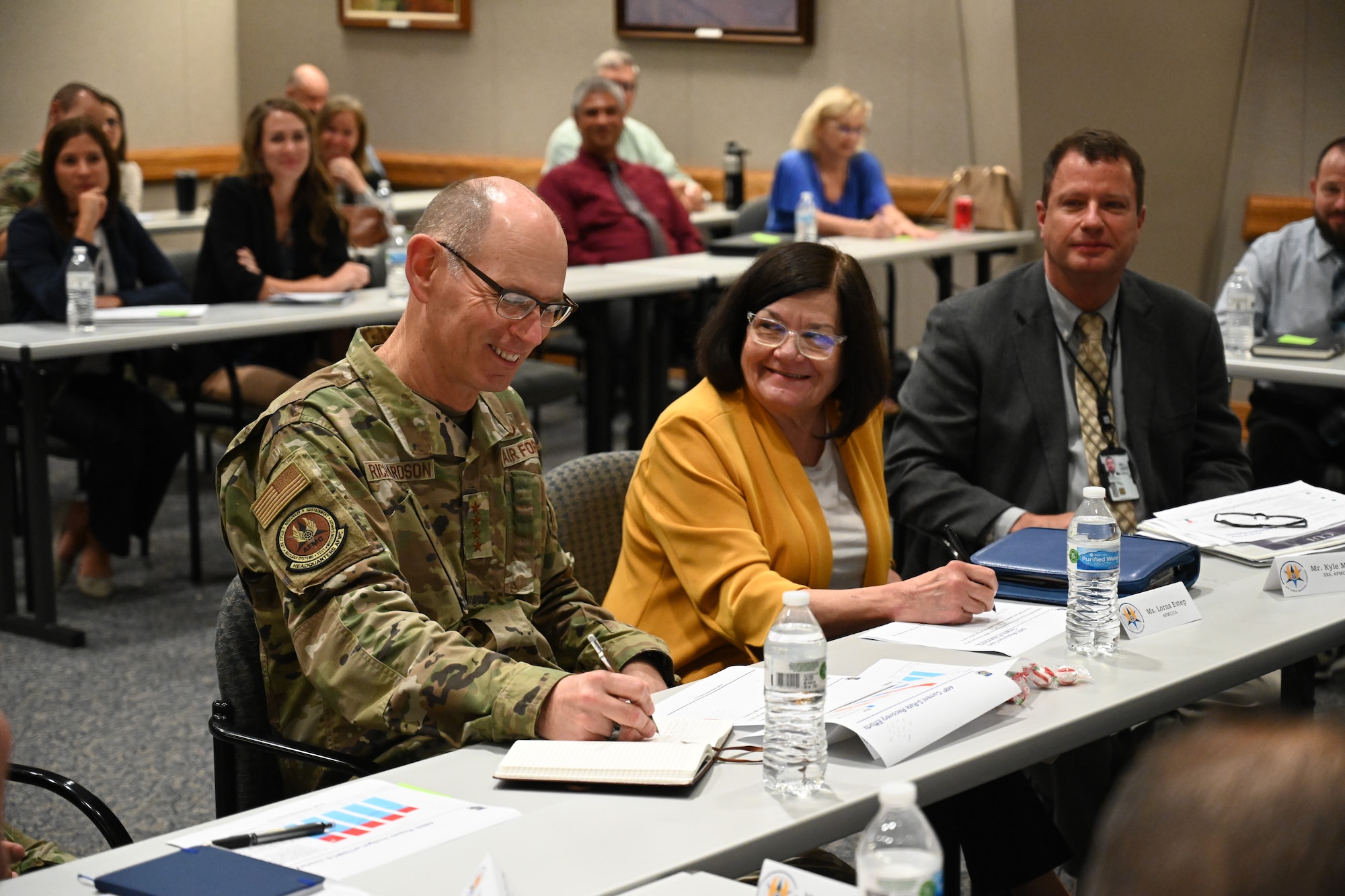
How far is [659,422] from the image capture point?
247 cm

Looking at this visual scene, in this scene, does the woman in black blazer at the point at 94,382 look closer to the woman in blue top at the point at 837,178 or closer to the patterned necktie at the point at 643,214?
the patterned necktie at the point at 643,214

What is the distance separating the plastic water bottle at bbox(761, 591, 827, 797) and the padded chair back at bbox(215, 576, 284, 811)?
730mm

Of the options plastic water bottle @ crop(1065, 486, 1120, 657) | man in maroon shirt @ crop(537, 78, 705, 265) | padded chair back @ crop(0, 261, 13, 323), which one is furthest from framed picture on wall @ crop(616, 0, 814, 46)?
plastic water bottle @ crop(1065, 486, 1120, 657)

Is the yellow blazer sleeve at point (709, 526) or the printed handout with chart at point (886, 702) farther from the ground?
the yellow blazer sleeve at point (709, 526)

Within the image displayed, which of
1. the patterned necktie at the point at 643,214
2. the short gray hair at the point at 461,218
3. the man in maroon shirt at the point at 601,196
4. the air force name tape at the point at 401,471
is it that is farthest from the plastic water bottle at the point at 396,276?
the air force name tape at the point at 401,471

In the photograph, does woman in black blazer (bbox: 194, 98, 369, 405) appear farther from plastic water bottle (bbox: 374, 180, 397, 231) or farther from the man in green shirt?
the man in green shirt

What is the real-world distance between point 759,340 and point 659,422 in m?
0.21

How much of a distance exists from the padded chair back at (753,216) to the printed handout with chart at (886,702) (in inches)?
200

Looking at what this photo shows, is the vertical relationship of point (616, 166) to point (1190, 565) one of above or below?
above

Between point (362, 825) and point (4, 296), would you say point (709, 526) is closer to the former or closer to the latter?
point (362, 825)

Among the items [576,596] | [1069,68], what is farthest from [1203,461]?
[1069,68]

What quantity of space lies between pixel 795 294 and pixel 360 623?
3.27 feet

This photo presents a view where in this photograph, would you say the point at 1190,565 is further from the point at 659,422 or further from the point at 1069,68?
the point at 1069,68

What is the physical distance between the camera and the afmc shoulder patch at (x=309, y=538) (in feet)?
6.06
